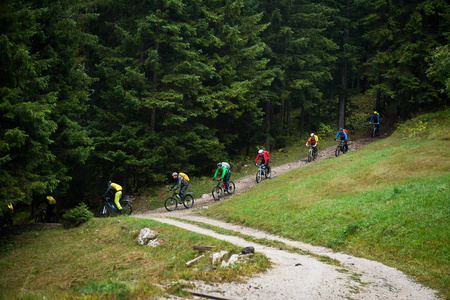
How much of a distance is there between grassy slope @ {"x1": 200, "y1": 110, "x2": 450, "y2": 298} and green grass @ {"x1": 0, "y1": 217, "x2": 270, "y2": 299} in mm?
3716

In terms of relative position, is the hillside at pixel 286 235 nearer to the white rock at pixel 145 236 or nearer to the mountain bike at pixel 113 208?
the white rock at pixel 145 236

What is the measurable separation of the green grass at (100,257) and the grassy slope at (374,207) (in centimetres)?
→ 372

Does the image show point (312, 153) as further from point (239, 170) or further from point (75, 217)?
point (75, 217)

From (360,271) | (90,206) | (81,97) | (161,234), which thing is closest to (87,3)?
(81,97)

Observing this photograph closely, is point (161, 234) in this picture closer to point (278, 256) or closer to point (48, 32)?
point (278, 256)

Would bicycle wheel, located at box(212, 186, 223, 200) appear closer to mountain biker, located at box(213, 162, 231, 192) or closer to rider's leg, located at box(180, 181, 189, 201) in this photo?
mountain biker, located at box(213, 162, 231, 192)

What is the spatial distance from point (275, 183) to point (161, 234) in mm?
9990

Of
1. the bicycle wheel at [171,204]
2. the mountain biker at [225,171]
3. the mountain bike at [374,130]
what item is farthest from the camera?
the mountain bike at [374,130]

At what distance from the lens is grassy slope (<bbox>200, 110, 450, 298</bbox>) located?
324 inches

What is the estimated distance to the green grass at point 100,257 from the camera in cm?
840

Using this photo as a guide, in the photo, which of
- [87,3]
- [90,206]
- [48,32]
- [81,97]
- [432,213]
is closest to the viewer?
[432,213]

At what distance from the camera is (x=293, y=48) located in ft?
104

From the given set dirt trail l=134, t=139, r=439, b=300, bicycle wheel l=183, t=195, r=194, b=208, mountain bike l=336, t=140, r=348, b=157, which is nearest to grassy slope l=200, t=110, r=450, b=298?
dirt trail l=134, t=139, r=439, b=300

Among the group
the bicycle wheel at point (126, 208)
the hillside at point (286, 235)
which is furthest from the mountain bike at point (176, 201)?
the bicycle wheel at point (126, 208)
